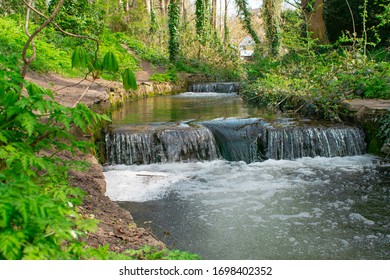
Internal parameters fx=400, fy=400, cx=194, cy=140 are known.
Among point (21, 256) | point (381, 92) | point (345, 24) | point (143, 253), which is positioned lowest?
point (143, 253)

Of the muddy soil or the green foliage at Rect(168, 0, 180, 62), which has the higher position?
the green foliage at Rect(168, 0, 180, 62)

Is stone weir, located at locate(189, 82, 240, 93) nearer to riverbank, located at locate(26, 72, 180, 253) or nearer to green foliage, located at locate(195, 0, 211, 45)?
green foliage, located at locate(195, 0, 211, 45)

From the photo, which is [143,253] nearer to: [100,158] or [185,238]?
[185,238]

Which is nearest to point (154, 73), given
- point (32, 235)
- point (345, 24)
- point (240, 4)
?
point (240, 4)

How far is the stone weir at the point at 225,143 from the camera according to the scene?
808 cm

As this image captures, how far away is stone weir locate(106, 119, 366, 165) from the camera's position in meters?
8.08

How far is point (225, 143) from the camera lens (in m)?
8.53

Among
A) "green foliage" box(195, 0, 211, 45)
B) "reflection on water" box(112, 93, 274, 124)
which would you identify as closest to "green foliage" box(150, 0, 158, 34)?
"green foliage" box(195, 0, 211, 45)

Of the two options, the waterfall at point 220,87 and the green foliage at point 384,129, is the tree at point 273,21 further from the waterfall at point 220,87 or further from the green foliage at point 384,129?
A: the green foliage at point 384,129

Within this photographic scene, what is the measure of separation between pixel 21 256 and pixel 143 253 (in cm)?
158

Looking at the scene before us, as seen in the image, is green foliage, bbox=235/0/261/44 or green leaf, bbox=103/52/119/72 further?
green foliage, bbox=235/0/261/44

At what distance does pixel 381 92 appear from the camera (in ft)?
31.9

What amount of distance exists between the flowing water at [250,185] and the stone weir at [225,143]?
0.07ft

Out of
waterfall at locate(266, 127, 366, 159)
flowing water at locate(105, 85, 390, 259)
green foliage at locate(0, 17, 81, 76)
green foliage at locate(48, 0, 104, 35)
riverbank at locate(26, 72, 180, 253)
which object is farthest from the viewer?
green foliage at locate(48, 0, 104, 35)
